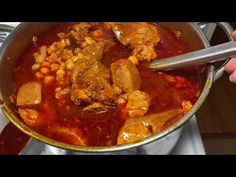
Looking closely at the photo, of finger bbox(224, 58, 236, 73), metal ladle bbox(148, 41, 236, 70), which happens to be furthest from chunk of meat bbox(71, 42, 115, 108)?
finger bbox(224, 58, 236, 73)

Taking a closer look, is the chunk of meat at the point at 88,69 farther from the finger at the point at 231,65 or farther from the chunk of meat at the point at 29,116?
the finger at the point at 231,65

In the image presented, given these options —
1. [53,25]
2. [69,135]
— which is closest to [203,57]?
[69,135]

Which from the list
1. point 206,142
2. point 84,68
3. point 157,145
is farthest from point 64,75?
point 206,142

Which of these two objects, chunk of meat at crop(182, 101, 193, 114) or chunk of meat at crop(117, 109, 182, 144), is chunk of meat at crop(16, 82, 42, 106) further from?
chunk of meat at crop(182, 101, 193, 114)

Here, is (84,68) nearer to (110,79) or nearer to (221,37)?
(110,79)

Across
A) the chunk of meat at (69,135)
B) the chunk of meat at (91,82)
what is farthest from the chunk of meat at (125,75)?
the chunk of meat at (69,135)

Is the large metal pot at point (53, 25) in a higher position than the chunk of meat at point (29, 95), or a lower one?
higher

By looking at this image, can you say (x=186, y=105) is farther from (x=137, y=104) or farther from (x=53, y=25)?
(x=53, y=25)
